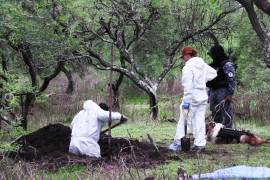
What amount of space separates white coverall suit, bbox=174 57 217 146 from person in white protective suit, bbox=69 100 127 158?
1.31 meters

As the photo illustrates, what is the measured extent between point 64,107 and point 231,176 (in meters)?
13.6

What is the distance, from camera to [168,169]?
8055 mm

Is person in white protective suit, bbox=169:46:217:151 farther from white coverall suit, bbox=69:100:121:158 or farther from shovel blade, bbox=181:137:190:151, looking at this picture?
white coverall suit, bbox=69:100:121:158

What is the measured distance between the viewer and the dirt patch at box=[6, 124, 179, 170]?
8.47 m

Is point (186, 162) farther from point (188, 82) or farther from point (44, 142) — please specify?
point (44, 142)

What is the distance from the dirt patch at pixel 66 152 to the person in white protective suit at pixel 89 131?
180 mm

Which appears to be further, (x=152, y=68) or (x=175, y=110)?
(x=152, y=68)

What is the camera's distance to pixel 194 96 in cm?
994

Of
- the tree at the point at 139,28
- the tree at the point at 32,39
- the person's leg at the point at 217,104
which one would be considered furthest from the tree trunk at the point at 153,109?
the person's leg at the point at 217,104

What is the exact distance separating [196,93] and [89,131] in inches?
77.2

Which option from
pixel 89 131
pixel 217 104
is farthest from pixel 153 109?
pixel 89 131

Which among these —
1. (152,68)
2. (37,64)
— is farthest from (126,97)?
(37,64)

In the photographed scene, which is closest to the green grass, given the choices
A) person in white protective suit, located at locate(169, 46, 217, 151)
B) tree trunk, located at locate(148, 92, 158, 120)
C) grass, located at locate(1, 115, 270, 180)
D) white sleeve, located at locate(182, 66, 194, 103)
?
grass, located at locate(1, 115, 270, 180)

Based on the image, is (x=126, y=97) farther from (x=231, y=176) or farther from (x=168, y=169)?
(x=231, y=176)
